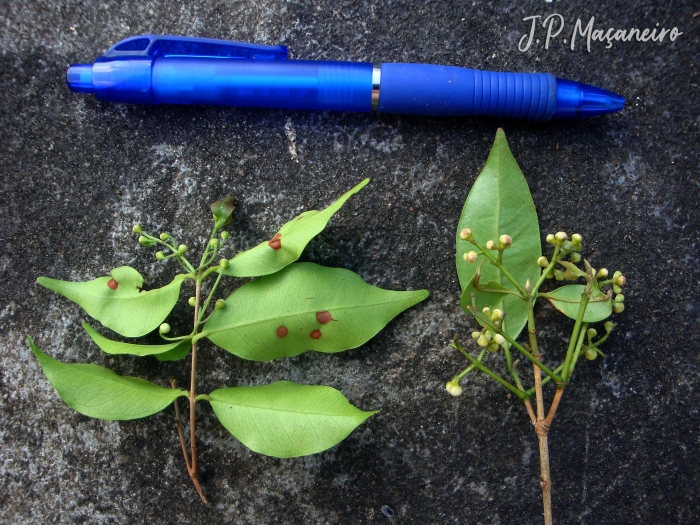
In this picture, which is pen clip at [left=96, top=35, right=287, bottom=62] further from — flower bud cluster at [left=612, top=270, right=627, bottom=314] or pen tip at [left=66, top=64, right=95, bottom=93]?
flower bud cluster at [left=612, top=270, right=627, bottom=314]

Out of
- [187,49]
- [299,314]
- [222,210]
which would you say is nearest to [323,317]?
[299,314]

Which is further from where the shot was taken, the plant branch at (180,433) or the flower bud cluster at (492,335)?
the plant branch at (180,433)

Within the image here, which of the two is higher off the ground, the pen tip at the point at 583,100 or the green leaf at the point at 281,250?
the pen tip at the point at 583,100

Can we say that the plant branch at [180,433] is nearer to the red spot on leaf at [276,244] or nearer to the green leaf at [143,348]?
the green leaf at [143,348]

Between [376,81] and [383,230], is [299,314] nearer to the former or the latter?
[383,230]

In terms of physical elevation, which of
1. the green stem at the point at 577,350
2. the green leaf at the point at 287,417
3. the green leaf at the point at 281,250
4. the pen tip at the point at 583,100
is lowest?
the green leaf at the point at 287,417

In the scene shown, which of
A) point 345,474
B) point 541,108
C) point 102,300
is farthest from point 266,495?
point 541,108

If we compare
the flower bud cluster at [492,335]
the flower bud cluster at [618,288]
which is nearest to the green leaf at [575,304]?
the flower bud cluster at [618,288]
